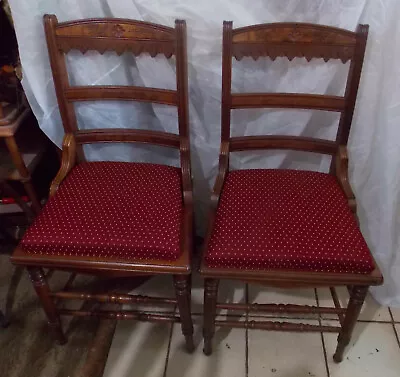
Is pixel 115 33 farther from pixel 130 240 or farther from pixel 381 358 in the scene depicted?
pixel 381 358

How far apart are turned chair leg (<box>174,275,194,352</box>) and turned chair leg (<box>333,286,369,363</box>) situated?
44cm

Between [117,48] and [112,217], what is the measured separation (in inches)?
18.7

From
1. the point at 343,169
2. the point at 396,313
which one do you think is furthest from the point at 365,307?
the point at 343,169

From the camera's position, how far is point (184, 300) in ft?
3.95

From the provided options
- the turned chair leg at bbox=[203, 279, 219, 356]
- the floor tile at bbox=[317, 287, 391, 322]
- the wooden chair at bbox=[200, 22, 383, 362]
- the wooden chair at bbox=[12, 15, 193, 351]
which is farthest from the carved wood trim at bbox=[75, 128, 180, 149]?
the floor tile at bbox=[317, 287, 391, 322]

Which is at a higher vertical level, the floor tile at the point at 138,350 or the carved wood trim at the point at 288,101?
the carved wood trim at the point at 288,101

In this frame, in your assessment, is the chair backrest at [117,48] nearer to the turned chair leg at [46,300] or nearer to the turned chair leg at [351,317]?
the turned chair leg at [46,300]

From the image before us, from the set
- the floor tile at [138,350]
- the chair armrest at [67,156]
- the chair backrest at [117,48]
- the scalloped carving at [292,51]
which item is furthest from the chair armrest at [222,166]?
the floor tile at [138,350]

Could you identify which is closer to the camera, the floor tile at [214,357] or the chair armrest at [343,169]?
the chair armrest at [343,169]

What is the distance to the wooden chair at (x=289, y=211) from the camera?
3.57ft

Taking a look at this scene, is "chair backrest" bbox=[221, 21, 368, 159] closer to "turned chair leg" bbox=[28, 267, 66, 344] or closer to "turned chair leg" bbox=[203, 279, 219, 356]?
"turned chair leg" bbox=[203, 279, 219, 356]

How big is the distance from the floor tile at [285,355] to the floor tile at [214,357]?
1.5 inches

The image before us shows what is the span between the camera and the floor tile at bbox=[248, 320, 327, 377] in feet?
4.50

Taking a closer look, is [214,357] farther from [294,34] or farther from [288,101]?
[294,34]
